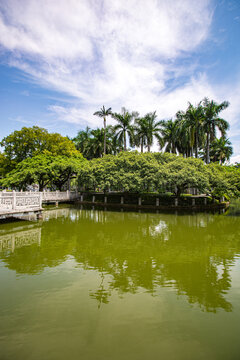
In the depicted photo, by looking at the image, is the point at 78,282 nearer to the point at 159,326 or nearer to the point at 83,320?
the point at 83,320

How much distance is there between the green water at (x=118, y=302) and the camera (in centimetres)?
298

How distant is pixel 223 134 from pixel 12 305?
3105cm

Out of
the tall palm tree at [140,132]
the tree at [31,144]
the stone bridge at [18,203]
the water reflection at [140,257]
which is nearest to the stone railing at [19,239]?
the water reflection at [140,257]

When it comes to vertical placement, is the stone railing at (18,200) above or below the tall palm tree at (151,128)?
below

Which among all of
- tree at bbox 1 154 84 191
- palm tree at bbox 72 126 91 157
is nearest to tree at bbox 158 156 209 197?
tree at bbox 1 154 84 191

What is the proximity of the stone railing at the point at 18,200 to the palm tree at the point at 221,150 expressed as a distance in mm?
39257

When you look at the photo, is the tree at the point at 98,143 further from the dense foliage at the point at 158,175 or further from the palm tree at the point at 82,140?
the dense foliage at the point at 158,175

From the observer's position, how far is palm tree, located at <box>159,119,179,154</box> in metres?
31.4

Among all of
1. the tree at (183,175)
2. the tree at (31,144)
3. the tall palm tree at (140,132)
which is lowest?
the tree at (183,175)

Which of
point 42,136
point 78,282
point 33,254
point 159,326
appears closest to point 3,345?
point 78,282

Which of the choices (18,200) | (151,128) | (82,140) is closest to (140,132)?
(151,128)

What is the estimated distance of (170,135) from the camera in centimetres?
3441

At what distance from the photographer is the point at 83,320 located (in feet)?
11.7

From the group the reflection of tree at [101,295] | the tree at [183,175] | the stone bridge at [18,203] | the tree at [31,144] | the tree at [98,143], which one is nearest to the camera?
the reflection of tree at [101,295]
